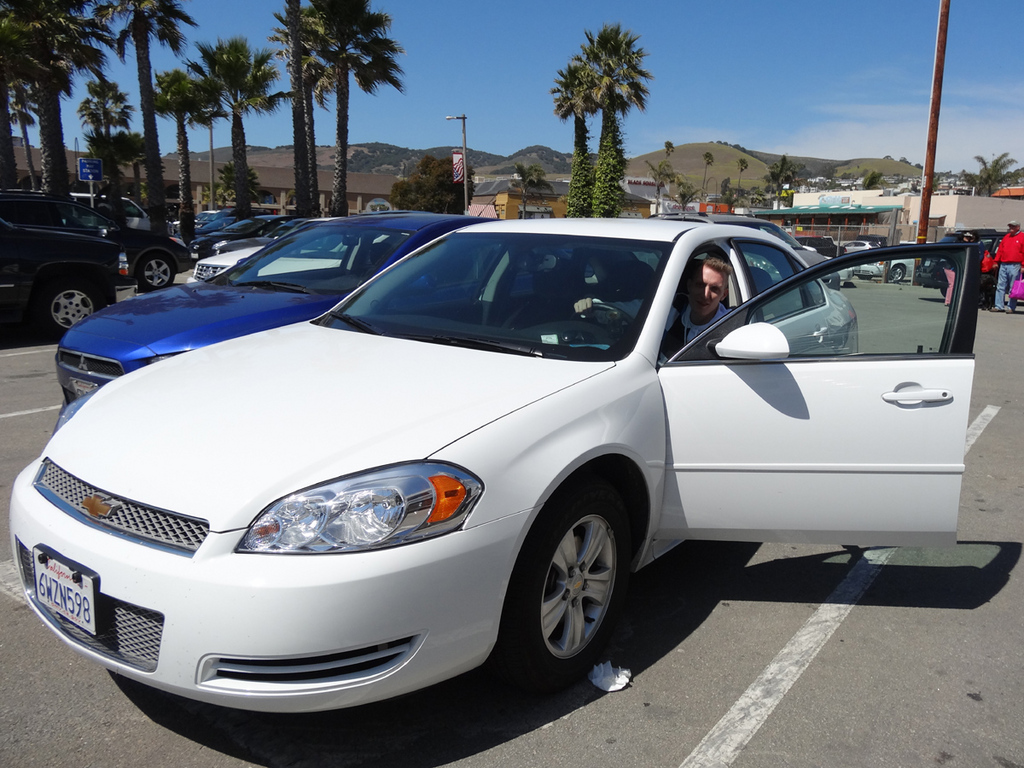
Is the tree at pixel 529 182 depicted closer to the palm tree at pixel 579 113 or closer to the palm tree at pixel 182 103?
the palm tree at pixel 579 113

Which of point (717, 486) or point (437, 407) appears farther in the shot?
point (717, 486)

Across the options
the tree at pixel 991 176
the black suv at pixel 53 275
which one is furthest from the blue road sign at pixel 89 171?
the tree at pixel 991 176

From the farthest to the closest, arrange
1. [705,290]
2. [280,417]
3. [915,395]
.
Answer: [705,290] < [915,395] < [280,417]

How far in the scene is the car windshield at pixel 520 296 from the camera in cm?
323

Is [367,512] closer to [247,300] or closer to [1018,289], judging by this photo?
[247,300]

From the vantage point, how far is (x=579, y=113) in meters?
42.4

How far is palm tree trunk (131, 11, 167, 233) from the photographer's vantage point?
76.1 ft

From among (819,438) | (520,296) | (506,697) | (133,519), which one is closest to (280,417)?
(133,519)

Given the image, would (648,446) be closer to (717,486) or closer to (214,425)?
(717,486)

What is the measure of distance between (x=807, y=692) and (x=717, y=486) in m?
0.77

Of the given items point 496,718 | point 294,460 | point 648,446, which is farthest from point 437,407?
point 496,718

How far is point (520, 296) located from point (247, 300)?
105 inches

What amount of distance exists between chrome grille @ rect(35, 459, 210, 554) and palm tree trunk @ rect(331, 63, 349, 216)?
25.7 m

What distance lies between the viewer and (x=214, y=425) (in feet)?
8.39
